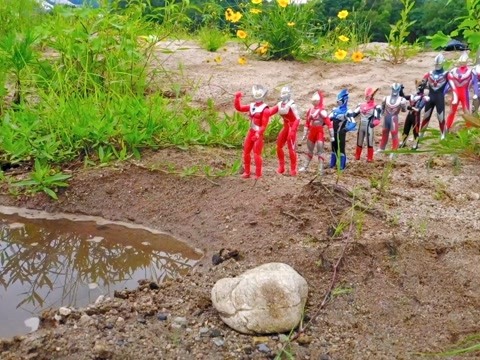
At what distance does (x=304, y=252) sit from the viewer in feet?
9.14

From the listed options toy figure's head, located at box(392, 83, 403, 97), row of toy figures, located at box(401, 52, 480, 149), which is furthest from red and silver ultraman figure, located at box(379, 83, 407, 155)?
row of toy figures, located at box(401, 52, 480, 149)

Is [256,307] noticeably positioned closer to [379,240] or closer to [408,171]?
[379,240]

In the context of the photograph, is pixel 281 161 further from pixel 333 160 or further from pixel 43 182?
pixel 43 182

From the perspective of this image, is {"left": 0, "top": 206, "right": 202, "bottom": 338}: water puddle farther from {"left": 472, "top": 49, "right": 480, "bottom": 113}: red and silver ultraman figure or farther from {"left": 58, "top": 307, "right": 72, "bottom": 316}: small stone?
{"left": 472, "top": 49, "right": 480, "bottom": 113}: red and silver ultraman figure

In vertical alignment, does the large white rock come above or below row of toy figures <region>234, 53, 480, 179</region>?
below

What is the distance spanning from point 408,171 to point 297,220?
111 cm

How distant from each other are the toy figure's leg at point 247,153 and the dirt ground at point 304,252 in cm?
7

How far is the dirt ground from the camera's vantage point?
→ 2.31 m

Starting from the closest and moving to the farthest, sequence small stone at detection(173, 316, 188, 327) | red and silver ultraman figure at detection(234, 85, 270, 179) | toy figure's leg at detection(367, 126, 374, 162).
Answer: small stone at detection(173, 316, 188, 327), red and silver ultraman figure at detection(234, 85, 270, 179), toy figure's leg at detection(367, 126, 374, 162)

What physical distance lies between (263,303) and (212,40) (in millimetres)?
5789

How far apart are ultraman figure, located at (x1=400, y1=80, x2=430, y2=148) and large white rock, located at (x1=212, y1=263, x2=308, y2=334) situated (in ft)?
5.84

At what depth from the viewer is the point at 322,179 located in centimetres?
347

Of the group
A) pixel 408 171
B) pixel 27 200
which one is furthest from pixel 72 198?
pixel 408 171

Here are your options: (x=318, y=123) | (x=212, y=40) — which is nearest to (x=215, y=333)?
(x=318, y=123)
